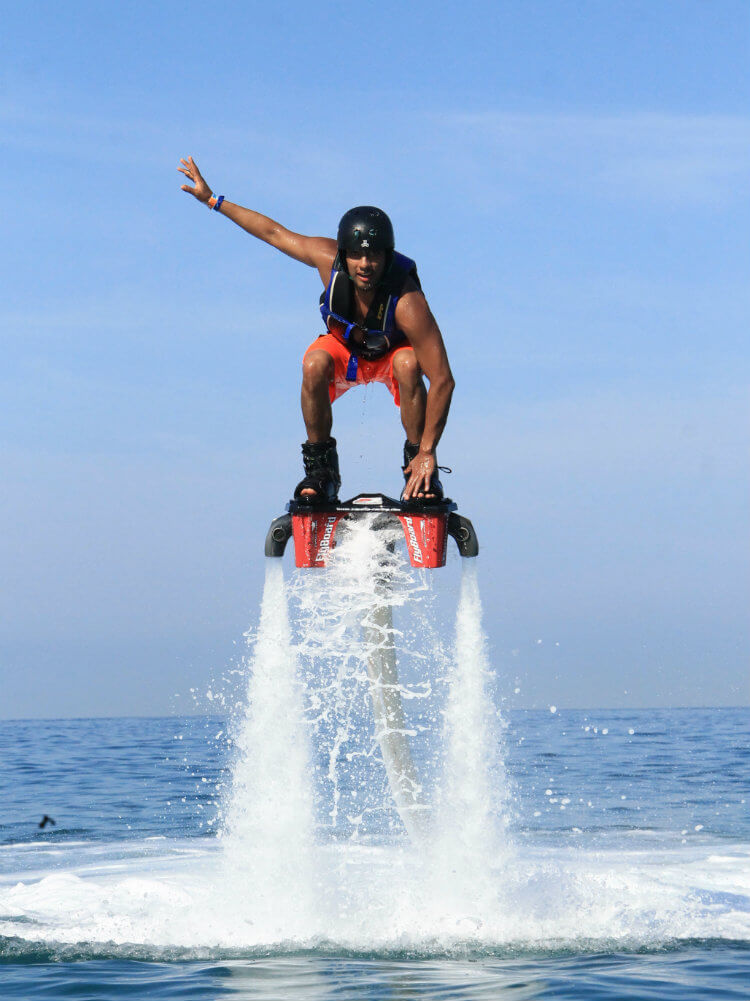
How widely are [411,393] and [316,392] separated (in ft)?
2.88

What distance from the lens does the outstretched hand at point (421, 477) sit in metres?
10.6

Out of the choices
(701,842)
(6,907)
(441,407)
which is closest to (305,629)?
(441,407)

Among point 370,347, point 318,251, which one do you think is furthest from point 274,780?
point 318,251

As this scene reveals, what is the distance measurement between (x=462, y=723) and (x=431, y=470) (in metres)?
2.40

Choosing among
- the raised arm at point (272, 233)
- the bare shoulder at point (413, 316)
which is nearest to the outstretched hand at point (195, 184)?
the raised arm at point (272, 233)

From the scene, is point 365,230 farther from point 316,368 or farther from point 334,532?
point 334,532

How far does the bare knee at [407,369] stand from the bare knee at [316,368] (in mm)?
638

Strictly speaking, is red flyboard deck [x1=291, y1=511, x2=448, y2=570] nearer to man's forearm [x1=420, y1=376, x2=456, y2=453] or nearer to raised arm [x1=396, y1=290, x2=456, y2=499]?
raised arm [x1=396, y1=290, x2=456, y2=499]

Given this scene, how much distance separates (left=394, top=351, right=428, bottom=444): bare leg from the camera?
10805 millimetres

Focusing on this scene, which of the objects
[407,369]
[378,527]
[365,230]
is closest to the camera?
[365,230]

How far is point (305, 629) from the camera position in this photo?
36.7 feet

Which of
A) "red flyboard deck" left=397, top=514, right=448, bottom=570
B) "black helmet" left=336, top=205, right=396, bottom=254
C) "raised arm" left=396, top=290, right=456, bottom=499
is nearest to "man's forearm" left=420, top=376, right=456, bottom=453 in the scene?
"raised arm" left=396, top=290, right=456, bottom=499

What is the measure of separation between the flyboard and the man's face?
194cm

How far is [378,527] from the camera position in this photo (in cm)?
1116
